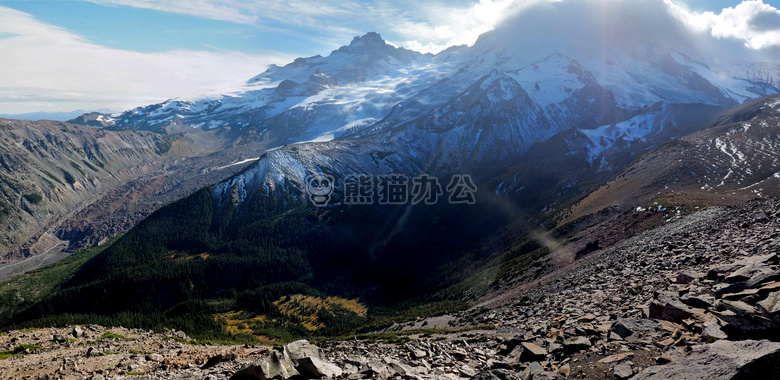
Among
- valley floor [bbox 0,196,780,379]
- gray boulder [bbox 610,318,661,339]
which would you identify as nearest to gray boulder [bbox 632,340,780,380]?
valley floor [bbox 0,196,780,379]

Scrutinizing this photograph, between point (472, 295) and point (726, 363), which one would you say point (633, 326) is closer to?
point (726, 363)

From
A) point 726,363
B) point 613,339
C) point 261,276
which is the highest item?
point 726,363

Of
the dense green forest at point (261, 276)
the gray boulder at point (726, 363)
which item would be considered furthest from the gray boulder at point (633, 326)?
the dense green forest at point (261, 276)

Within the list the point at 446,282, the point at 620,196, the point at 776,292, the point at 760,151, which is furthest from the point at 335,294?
the point at 760,151

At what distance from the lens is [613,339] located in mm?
19891

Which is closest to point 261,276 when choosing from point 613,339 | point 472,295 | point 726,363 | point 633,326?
point 472,295

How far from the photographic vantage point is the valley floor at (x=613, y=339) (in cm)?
1522

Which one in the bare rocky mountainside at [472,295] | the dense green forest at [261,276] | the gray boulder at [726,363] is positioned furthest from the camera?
the dense green forest at [261,276]

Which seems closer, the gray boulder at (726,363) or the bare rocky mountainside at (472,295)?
the gray boulder at (726,363)

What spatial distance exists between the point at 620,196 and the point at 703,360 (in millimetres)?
121288

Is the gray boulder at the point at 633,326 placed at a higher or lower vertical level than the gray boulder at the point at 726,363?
lower

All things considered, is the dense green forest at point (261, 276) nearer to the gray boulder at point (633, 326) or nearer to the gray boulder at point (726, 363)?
the gray boulder at point (633, 326)

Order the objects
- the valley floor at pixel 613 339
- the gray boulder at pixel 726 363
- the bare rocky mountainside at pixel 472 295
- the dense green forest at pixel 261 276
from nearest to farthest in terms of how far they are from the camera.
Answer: the gray boulder at pixel 726 363 < the valley floor at pixel 613 339 < the bare rocky mountainside at pixel 472 295 < the dense green forest at pixel 261 276

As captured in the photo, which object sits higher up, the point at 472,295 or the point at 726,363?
the point at 726,363
